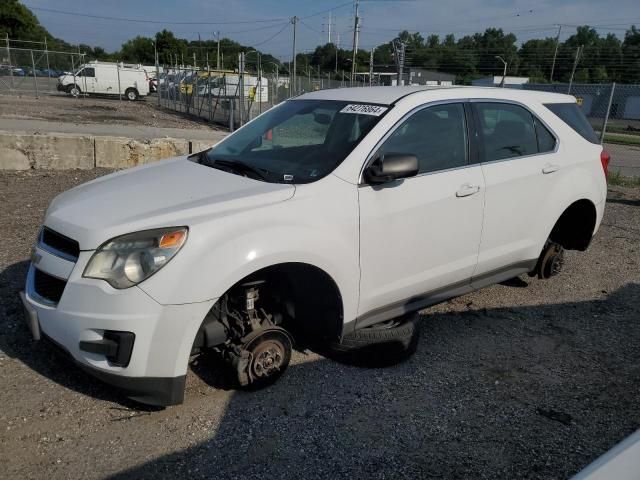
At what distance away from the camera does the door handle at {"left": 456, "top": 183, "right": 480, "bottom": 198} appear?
363 cm

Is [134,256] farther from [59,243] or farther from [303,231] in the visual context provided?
[303,231]

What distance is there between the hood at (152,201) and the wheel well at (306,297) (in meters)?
0.47

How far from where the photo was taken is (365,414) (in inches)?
120

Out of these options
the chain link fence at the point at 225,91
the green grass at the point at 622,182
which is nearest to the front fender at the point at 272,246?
the green grass at the point at 622,182

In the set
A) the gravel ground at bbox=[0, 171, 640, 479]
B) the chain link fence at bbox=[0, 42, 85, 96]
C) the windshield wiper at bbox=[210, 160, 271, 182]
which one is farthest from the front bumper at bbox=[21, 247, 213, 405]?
the chain link fence at bbox=[0, 42, 85, 96]

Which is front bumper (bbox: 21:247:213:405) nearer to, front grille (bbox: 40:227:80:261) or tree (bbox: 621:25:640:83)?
front grille (bbox: 40:227:80:261)

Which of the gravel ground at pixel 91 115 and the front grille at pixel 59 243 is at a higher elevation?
the front grille at pixel 59 243

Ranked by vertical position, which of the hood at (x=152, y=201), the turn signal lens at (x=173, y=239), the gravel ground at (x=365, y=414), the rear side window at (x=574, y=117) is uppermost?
the rear side window at (x=574, y=117)

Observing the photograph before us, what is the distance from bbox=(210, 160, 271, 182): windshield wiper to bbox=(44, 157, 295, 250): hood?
0.27ft

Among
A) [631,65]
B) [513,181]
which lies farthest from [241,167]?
[631,65]

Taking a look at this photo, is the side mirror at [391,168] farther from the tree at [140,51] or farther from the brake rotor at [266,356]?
the tree at [140,51]

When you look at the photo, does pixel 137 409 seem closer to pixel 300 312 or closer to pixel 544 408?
pixel 300 312

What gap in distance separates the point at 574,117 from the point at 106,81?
110 ft

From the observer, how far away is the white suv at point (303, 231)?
259cm
